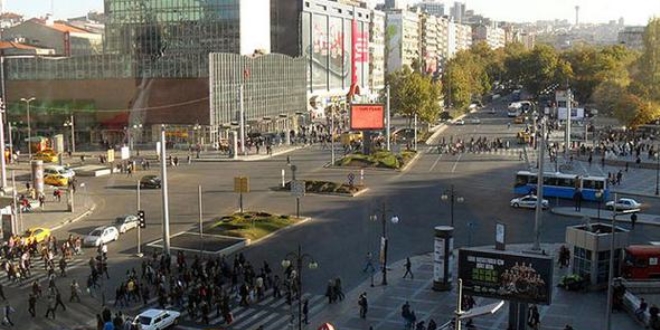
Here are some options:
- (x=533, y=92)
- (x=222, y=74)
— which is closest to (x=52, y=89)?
(x=222, y=74)

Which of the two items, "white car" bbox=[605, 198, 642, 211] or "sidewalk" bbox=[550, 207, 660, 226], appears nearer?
"sidewalk" bbox=[550, 207, 660, 226]

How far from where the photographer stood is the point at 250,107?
92062mm

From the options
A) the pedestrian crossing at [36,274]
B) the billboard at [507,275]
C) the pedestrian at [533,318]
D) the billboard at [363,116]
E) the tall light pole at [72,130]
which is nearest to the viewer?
the billboard at [507,275]

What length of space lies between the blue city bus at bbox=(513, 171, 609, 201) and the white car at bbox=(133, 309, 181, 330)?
31164 millimetres

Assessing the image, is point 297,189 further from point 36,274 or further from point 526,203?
point 36,274

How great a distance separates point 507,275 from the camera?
2386cm

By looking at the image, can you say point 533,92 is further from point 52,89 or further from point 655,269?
point 655,269

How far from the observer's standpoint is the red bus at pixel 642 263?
31828 millimetres

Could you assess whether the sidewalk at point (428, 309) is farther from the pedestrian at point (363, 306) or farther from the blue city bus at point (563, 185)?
the blue city bus at point (563, 185)

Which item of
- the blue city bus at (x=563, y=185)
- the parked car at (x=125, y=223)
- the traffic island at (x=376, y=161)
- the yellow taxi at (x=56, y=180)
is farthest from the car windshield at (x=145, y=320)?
the traffic island at (x=376, y=161)

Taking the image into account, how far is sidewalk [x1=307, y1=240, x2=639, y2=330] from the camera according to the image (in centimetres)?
2705

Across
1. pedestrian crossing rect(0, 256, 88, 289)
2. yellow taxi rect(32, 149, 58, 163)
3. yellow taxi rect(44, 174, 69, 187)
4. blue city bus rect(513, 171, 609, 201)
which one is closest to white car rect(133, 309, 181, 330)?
pedestrian crossing rect(0, 256, 88, 289)

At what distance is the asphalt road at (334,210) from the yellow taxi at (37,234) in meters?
1.80

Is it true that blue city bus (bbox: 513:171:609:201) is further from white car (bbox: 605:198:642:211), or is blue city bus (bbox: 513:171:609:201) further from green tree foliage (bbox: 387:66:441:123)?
green tree foliage (bbox: 387:66:441:123)
